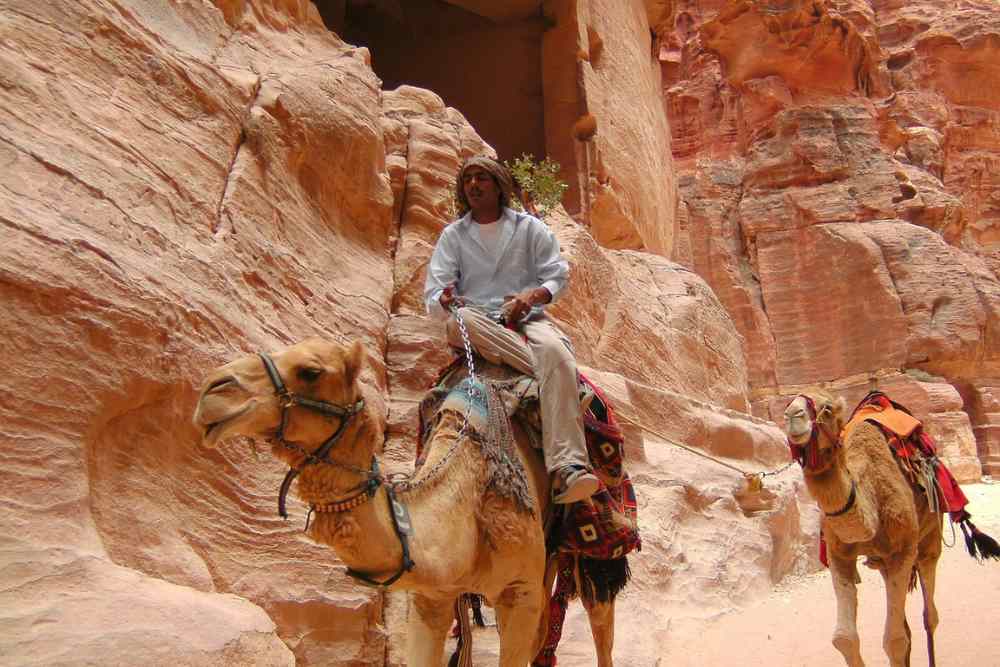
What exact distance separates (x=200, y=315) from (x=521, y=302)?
166 centimetres

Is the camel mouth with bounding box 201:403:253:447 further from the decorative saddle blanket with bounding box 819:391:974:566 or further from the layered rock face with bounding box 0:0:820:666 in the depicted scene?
the decorative saddle blanket with bounding box 819:391:974:566

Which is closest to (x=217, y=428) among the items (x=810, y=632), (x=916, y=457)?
(x=916, y=457)

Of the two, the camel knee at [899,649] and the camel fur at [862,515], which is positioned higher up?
the camel fur at [862,515]

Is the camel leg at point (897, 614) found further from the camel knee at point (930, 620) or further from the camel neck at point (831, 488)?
the camel neck at point (831, 488)

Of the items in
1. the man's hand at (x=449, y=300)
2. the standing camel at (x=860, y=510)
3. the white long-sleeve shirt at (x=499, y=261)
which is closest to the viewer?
the man's hand at (x=449, y=300)

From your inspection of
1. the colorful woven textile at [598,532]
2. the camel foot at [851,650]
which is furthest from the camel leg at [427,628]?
the camel foot at [851,650]

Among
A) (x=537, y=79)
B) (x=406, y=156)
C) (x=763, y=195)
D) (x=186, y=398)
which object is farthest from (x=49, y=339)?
(x=763, y=195)

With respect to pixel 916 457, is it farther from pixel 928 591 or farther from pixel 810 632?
pixel 810 632

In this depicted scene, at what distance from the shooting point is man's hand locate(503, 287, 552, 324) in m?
4.03

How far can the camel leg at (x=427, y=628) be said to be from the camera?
3402 millimetres

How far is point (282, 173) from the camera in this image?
586 cm

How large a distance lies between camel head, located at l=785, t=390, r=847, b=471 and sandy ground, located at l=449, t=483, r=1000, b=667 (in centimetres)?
170

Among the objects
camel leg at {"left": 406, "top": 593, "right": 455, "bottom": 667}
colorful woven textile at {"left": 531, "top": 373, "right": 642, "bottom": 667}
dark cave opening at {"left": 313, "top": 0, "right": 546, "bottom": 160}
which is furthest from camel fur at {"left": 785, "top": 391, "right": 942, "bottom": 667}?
dark cave opening at {"left": 313, "top": 0, "right": 546, "bottom": 160}

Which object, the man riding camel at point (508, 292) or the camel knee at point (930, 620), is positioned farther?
the camel knee at point (930, 620)
